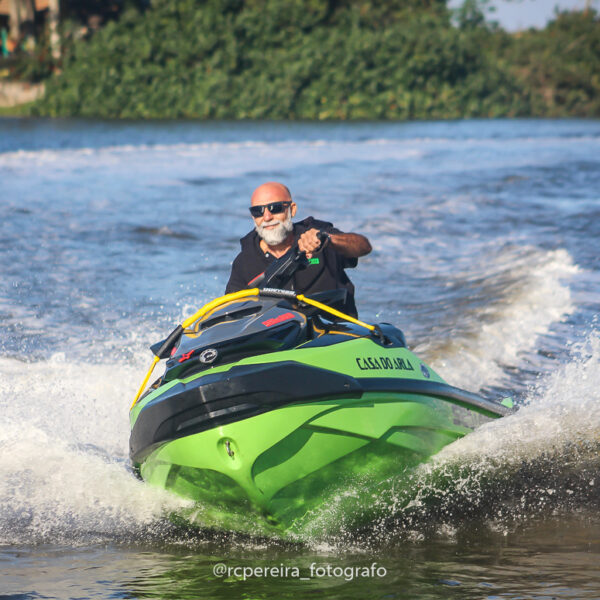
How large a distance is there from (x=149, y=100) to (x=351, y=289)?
1533 inches

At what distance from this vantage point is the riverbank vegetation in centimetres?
4238

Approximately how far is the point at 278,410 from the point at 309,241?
112cm

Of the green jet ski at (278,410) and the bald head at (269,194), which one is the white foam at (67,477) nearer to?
the green jet ski at (278,410)

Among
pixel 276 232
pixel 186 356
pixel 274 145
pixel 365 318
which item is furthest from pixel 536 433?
pixel 274 145

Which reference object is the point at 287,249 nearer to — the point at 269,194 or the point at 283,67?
the point at 269,194

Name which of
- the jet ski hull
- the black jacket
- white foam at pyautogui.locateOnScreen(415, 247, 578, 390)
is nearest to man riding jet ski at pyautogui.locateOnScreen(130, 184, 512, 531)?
the jet ski hull

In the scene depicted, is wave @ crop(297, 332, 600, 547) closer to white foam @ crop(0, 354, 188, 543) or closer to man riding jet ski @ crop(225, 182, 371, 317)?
white foam @ crop(0, 354, 188, 543)

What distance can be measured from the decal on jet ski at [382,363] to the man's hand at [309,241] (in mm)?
712

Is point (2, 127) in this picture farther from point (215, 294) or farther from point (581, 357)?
point (581, 357)

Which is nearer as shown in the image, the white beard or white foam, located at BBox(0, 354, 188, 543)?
white foam, located at BBox(0, 354, 188, 543)

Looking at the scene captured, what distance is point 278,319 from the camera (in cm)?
403

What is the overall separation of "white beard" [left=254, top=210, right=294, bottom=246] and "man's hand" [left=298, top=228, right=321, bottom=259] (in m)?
0.24

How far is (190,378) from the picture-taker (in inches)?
151

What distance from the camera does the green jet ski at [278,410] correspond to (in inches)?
146
